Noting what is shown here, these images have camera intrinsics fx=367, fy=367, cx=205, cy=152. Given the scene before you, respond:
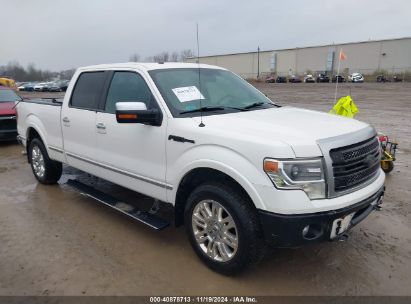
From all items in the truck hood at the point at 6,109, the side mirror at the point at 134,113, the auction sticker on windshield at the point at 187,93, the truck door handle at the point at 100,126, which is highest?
the auction sticker on windshield at the point at 187,93

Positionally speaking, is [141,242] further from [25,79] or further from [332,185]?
[25,79]

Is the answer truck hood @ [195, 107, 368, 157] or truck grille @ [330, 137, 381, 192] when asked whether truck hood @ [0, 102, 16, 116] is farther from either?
truck grille @ [330, 137, 381, 192]

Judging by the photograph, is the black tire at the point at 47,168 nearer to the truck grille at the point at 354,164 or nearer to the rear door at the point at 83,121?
the rear door at the point at 83,121

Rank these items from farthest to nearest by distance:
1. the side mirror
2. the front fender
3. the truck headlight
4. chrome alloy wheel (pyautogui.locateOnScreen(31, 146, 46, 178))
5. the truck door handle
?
chrome alloy wheel (pyautogui.locateOnScreen(31, 146, 46, 178)) → the truck door handle → the side mirror → the front fender → the truck headlight

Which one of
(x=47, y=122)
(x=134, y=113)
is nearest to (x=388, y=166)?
(x=134, y=113)

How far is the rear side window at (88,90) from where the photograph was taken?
465 centimetres

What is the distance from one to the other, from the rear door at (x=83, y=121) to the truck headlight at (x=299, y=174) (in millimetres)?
2573

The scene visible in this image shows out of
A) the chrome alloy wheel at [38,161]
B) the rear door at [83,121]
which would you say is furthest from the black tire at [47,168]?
the rear door at [83,121]

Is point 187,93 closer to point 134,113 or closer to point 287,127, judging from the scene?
point 134,113

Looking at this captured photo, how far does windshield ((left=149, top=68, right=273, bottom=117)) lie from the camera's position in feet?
12.3

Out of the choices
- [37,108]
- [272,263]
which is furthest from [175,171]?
[37,108]

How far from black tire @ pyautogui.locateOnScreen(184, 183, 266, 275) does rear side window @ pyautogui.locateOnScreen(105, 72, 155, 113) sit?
1177mm

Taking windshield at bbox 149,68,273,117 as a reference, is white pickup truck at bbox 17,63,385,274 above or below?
below

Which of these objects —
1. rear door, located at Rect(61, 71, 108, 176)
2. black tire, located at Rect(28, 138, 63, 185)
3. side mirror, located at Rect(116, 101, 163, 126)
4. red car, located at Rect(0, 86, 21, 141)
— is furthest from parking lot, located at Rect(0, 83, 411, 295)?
red car, located at Rect(0, 86, 21, 141)
